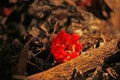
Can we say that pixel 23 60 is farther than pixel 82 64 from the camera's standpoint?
Yes

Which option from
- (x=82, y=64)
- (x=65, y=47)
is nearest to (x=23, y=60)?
(x=65, y=47)

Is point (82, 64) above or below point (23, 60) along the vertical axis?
above

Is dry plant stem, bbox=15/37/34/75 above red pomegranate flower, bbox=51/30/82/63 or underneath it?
underneath

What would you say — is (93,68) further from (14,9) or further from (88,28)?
(14,9)

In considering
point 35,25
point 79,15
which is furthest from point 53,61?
point 79,15

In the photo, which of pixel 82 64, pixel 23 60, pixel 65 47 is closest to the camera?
pixel 82 64

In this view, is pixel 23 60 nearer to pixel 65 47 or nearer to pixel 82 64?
pixel 65 47
